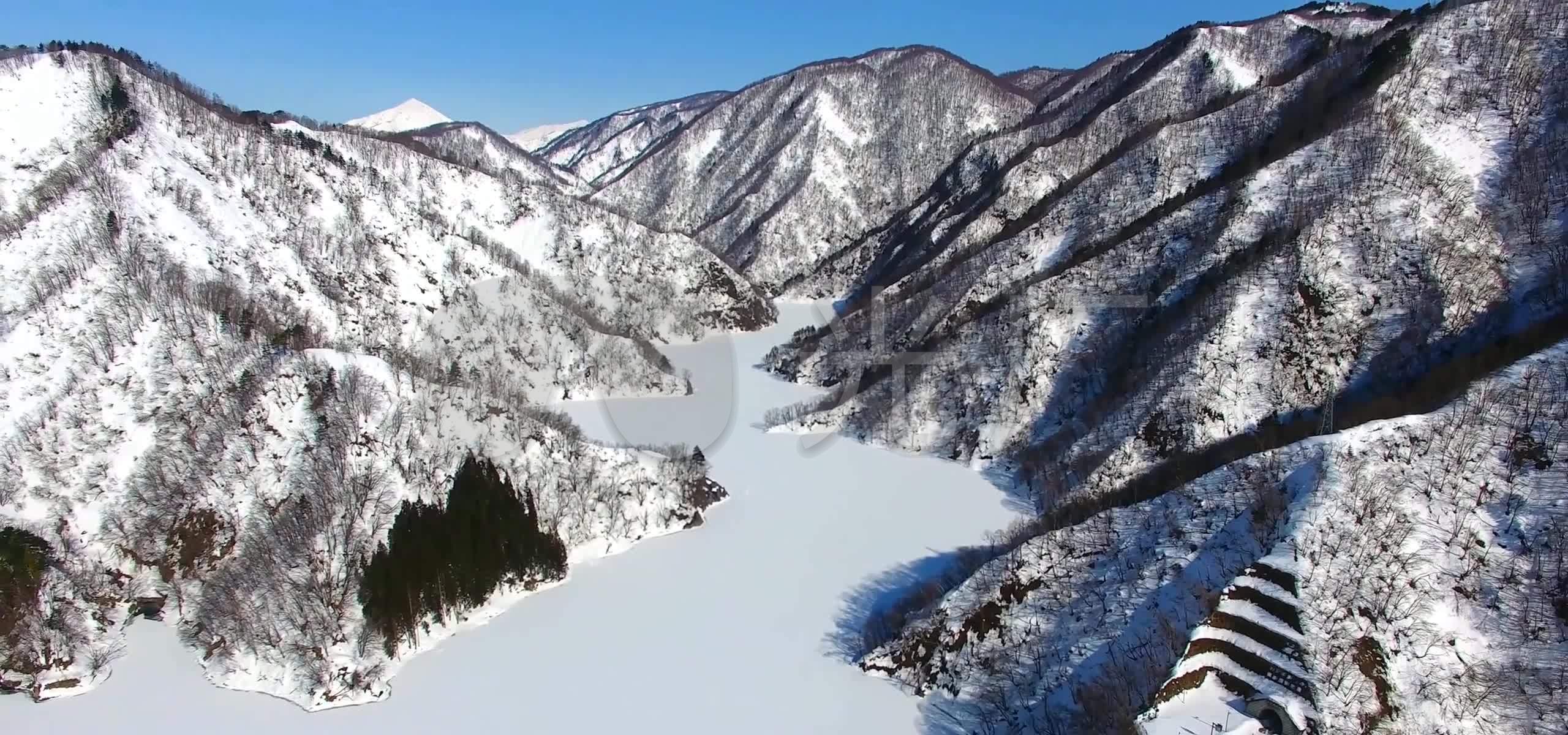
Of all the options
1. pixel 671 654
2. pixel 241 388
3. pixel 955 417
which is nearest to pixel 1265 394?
pixel 955 417

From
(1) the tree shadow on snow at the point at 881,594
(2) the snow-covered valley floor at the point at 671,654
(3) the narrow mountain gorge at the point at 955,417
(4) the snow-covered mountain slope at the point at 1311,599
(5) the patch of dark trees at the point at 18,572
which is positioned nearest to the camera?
(4) the snow-covered mountain slope at the point at 1311,599

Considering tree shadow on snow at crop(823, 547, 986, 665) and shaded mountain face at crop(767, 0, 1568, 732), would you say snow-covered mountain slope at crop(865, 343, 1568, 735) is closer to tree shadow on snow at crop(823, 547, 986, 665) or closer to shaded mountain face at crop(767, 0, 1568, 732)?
shaded mountain face at crop(767, 0, 1568, 732)

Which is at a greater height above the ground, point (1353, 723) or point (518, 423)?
point (518, 423)

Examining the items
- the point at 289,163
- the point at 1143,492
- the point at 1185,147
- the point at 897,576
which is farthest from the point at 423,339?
the point at 1185,147

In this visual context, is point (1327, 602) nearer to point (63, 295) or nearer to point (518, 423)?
point (518, 423)

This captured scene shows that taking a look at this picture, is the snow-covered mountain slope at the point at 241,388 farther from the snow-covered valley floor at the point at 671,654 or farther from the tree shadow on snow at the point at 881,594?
the tree shadow on snow at the point at 881,594

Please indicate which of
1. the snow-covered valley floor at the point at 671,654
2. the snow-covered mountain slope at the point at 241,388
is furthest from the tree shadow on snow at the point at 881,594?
the snow-covered mountain slope at the point at 241,388
